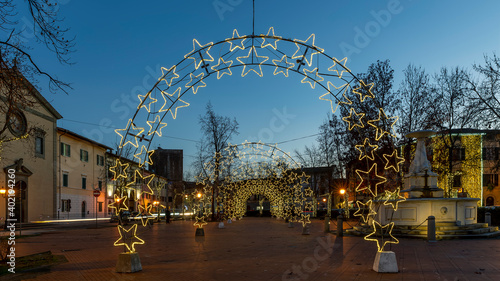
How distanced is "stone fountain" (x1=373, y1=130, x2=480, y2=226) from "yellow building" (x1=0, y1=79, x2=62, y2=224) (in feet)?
84.7

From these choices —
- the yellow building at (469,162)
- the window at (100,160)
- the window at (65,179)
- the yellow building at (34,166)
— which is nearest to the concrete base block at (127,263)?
the yellow building at (34,166)

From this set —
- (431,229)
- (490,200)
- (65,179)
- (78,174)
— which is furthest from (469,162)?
(65,179)

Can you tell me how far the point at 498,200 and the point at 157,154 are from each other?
62874 mm

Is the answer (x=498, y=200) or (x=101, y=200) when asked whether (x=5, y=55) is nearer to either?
(x=101, y=200)

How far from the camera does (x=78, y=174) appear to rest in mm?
44469

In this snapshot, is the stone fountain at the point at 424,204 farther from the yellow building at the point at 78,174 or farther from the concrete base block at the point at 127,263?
the yellow building at the point at 78,174

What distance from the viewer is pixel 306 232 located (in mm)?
20047

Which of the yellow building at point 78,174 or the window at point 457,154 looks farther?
the yellow building at point 78,174

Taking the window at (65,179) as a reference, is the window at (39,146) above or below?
above

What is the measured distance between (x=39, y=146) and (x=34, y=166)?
2109 millimetres

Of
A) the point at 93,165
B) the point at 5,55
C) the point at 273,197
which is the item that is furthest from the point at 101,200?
the point at 5,55

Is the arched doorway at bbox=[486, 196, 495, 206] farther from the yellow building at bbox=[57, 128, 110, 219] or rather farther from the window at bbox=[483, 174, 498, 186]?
the yellow building at bbox=[57, 128, 110, 219]

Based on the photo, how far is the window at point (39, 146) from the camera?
36.0 metres

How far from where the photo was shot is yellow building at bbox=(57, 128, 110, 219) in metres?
40.5
